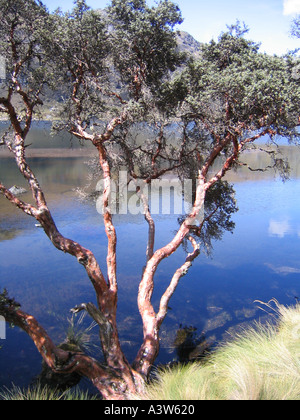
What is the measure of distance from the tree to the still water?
2.43m

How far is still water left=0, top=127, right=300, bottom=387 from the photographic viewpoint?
956 centimetres

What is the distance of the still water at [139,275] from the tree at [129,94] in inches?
95.7

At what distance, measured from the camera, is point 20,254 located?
14.6 m

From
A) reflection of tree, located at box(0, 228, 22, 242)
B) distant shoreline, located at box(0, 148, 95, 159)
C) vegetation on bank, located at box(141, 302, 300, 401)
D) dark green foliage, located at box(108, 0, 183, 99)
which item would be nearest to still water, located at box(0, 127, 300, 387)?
reflection of tree, located at box(0, 228, 22, 242)

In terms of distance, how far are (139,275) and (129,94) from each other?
21.3ft

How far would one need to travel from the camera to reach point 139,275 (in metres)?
13.2

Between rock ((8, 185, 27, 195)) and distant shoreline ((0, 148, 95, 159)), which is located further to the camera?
distant shoreline ((0, 148, 95, 159))

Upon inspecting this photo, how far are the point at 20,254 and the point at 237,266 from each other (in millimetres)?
9000

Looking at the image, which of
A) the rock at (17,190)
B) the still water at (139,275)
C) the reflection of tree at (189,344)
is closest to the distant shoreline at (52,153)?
the rock at (17,190)

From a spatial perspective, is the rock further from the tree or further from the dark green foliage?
the dark green foliage

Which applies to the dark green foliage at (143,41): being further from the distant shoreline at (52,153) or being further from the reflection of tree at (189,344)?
the distant shoreline at (52,153)

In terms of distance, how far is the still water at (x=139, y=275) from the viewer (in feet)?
31.4
